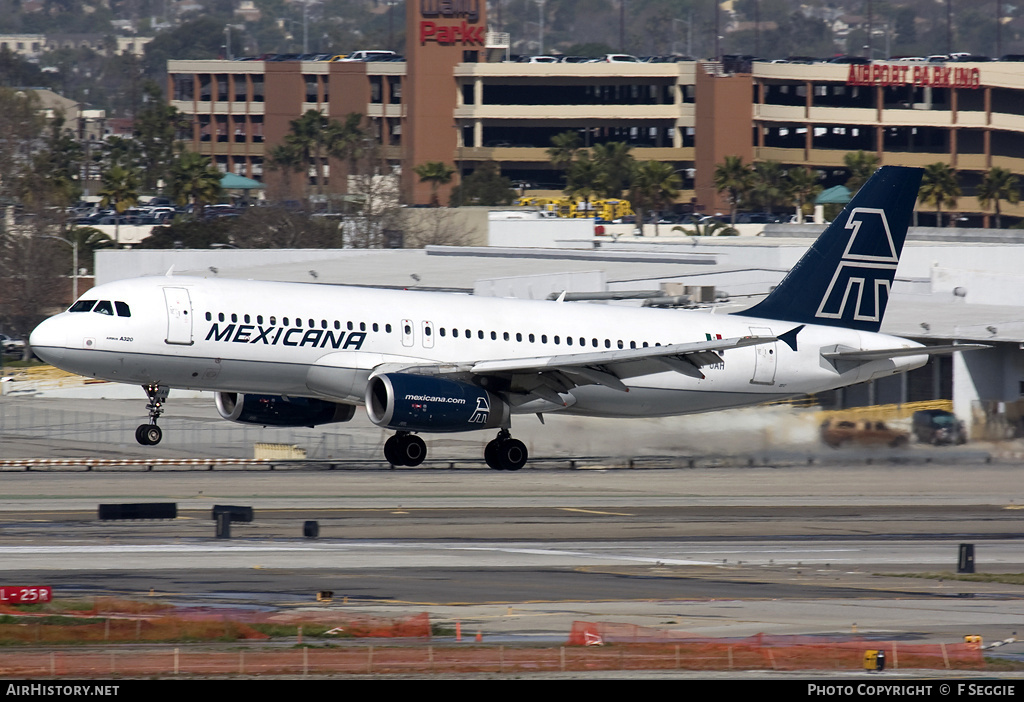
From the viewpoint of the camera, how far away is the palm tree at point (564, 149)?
586 ft

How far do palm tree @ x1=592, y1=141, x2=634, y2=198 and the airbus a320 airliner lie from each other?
12292cm

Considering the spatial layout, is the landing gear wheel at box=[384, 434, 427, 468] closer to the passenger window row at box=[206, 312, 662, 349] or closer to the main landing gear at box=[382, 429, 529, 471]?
the main landing gear at box=[382, 429, 529, 471]

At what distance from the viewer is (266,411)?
41.8m

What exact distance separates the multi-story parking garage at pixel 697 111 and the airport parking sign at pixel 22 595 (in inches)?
5863

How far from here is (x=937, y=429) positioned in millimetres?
51906

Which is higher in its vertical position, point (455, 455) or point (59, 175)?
point (59, 175)

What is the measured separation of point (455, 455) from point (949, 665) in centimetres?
3571

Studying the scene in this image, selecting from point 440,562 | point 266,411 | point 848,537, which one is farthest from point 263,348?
point 848,537

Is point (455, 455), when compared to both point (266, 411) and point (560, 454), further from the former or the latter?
point (266, 411)

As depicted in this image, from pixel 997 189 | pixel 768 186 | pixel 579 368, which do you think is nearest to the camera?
pixel 579 368

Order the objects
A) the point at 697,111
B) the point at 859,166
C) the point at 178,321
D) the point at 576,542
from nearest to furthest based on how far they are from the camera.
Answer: the point at 576,542 → the point at 178,321 → the point at 859,166 → the point at 697,111

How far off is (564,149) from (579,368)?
141m

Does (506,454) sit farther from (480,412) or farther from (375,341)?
(375,341)

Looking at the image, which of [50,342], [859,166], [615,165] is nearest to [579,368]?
[50,342]
